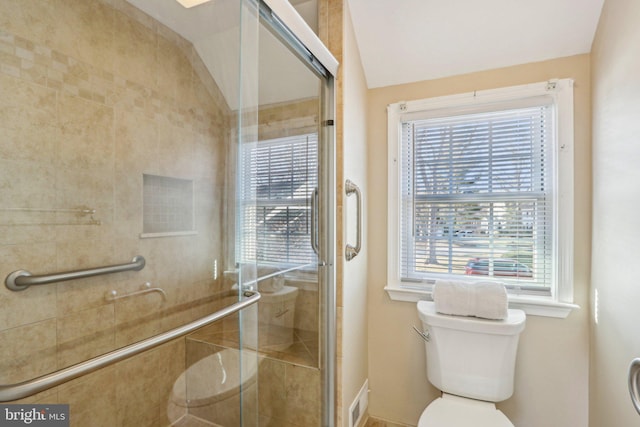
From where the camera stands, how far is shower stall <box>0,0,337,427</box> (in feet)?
2.49

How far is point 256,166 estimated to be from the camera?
114 cm

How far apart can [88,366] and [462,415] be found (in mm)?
1427

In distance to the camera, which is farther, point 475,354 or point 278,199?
point 475,354

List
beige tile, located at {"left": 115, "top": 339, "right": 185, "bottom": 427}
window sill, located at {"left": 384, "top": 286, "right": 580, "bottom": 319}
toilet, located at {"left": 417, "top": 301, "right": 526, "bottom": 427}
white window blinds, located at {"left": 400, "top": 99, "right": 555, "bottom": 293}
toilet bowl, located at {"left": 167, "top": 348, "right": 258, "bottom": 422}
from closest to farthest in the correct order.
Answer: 1. beige tile, located at {"left": 115, "top": 339, "right": 185, "bottom": 427}
2. toilet bowl, located at {"left": 167, "top": 348, "right": 258, "bottom": 422}
3. toilet, located at {"left": 417, "top": 301, "right": 526, "bottom": 427}
4. window sill, located at {"left": 384, "top": 286, "right": 580, "bottom": 319}
5. white window blinds, located at {"left": 400, "top": 99, "right": 555, "bottom": 293}

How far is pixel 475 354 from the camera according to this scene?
1423 millimetres

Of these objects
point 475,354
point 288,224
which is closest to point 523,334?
point 475,354

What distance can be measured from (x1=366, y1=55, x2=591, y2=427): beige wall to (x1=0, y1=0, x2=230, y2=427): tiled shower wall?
3.81ft

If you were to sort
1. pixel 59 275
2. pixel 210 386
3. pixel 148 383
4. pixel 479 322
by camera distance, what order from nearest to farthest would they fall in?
pixel 59 275 → pixel 148 383 → pixel 210 386 → pixel 479 322

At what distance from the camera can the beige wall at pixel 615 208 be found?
0.98 m

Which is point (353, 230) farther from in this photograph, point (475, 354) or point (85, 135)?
point (85, 135)

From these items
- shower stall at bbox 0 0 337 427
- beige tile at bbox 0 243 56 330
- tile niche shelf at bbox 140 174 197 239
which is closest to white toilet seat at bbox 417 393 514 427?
shower stall at bbox 0 0 337 427

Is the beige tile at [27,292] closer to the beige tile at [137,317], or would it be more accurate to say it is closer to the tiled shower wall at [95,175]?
the tiled shower wall at [95,175]

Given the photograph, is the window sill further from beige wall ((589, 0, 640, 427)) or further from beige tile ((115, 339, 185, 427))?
beige tile ((115, 339, 185, 427))

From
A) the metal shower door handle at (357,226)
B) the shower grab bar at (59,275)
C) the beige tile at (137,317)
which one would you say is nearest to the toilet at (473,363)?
the metal shower door handle at (357,226)
